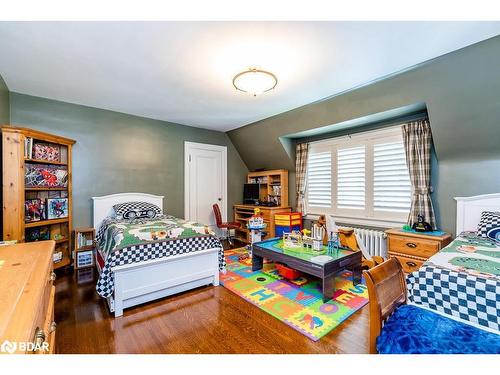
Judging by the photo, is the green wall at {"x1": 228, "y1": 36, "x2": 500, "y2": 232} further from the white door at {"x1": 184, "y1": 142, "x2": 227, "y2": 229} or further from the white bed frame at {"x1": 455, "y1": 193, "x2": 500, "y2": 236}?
the white door at {"x1": 184, "y1": 142, "x2": 227, "y2": 229}

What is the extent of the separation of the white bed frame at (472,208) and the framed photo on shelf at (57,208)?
525 cm

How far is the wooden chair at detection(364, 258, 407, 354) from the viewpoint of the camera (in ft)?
3.88

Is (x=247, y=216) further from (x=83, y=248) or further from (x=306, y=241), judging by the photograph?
(x=83, y=248)

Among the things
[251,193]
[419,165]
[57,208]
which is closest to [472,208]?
[419,165]

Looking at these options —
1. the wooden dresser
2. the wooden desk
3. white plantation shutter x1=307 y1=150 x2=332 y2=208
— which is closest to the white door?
the wooden desk

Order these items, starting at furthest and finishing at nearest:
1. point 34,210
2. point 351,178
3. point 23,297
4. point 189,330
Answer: point 351,178 → point 34,210 → point 189,330 → point 23,297

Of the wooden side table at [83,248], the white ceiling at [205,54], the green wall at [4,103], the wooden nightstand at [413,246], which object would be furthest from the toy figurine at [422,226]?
the green wall at [4,103]

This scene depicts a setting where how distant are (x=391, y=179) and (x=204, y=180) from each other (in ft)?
11.4

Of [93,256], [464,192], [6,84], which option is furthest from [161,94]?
[464,192]

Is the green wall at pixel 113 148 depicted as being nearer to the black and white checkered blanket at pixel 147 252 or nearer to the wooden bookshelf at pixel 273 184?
the wooden bookshelf at pixel 273 184

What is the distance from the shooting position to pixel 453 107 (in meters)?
2.60

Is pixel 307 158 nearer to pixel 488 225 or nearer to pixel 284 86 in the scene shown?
pixel 284 86

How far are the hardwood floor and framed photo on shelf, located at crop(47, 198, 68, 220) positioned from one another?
50.0 inches

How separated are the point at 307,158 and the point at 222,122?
5.95 ft
